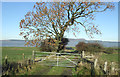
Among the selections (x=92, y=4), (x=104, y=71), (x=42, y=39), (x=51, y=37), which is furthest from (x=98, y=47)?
(x=104, y=71)

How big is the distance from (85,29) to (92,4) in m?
2.05

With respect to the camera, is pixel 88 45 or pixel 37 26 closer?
pixel 37 26

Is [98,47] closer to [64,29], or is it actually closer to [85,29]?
[85,29]

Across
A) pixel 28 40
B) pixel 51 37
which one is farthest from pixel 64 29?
pixel 28 40

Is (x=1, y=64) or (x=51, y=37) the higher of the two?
(x=51, y=37)

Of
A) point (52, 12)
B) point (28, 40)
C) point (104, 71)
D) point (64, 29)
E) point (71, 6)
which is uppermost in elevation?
point (71, 6)

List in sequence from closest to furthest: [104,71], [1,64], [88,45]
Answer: [104,71] < [1,64] < [88,45]

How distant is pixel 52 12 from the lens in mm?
8609

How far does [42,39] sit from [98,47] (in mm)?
8894

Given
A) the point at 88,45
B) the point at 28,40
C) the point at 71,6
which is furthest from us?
the point at 88,45

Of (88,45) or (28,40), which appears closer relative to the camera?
(28,40)

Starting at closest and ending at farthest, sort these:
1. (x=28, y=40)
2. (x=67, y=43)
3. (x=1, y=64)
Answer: (x=1, y=64) → (x=28, y=40) → (x=67, y=43)

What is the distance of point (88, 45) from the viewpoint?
1439 cm

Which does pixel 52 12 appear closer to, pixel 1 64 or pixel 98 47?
pixel 1 64
